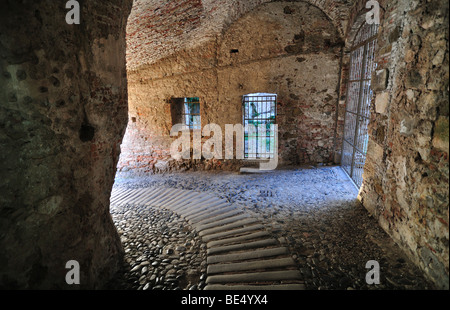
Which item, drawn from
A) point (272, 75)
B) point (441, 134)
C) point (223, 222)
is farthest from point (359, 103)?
point (223, 222)

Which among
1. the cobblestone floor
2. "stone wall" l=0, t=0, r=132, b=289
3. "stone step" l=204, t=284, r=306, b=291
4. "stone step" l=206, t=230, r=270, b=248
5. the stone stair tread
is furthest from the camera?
the stone stair tread

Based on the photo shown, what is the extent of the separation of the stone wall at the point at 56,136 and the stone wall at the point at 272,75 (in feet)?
11.8

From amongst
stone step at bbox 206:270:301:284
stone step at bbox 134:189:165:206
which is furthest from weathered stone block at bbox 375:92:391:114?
stone step at bbox 134:189:165:206

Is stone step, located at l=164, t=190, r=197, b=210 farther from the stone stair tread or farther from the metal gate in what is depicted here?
the metal gate

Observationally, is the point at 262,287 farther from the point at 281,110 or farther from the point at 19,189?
the point at 281,110

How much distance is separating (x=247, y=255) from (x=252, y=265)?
170 millimetres

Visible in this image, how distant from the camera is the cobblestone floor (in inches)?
94.8

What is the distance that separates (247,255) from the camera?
9.09 ft

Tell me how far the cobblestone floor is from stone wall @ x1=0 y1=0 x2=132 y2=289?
0.67 m

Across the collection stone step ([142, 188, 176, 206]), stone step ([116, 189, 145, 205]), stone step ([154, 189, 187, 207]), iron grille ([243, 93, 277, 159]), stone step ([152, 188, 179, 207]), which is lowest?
stone step ([116, 189, 145, 205])

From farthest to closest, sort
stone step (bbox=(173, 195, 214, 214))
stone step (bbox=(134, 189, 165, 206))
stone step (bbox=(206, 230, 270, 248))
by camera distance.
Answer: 1. stone step (bbox=(134, 189, 165, 206))
2. stone step (bbox=(173, 195, 214, 214))
3. stone step (bbox=(206, 230, 270, 248))

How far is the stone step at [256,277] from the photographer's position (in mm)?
2414

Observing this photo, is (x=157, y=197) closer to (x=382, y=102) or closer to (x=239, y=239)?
(x=239, y=239)
